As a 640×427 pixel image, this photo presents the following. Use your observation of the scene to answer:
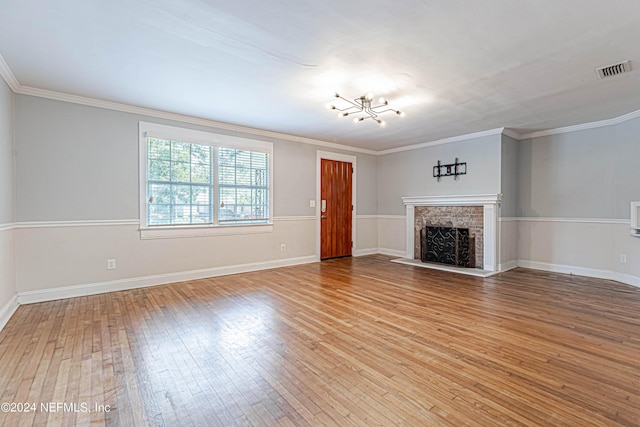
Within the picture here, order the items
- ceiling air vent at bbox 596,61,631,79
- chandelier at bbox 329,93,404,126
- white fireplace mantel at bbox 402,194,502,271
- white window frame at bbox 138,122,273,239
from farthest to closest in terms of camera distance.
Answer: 1. white fireplace mantel at bbox 402,194,502,271
2. white window frame at bbox 138,122,273,239
3. chandelier at bbox 329,93,404,126
4. ceiling air vent at bbox 596,61,631,79

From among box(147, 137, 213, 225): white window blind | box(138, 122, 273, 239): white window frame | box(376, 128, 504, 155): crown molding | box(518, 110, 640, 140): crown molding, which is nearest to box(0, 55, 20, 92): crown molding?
box(138, 122, 273, 239): white window frame

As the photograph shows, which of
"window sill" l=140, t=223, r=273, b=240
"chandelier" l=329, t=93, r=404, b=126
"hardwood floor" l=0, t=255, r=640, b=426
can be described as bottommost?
"hardwood floor" l=0, t=255, r=640, b=426

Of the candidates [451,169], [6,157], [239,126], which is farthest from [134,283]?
[451,169]

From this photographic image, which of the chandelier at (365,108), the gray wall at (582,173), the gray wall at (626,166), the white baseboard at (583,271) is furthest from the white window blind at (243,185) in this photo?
the gray wall at (626,166)

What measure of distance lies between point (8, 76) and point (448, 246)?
6699mm

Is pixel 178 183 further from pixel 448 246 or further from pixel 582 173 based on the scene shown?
pixel 582 173

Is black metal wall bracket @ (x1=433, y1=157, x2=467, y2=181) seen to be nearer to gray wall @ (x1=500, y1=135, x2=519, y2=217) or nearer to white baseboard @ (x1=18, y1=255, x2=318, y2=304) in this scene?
gray wall @ (x1=500, y1=135, x2=519, y2=217)

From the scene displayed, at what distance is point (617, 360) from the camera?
2229 mm

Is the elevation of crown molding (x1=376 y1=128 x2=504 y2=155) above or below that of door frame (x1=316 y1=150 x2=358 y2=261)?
above

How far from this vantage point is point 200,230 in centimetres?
479

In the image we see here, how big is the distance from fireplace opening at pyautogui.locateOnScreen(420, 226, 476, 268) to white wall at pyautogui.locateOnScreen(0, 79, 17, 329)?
6213 millimetres

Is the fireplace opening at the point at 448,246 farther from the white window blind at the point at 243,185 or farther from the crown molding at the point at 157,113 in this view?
the white window blind at the point at 243,185

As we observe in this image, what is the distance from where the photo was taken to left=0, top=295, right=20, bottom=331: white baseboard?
9.52 feet

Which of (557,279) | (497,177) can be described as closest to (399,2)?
(497,177)
